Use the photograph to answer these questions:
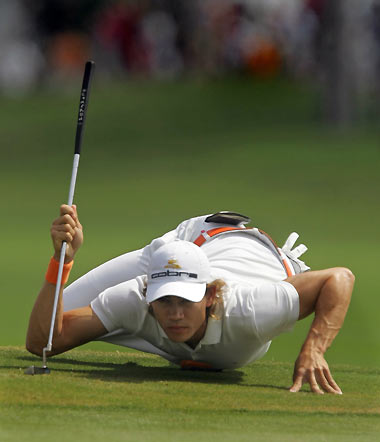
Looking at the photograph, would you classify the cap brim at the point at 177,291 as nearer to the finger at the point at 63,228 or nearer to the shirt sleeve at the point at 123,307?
the shirt sleeve at the point at 123,307

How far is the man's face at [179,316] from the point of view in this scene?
680 centimetres

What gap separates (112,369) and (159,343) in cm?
48

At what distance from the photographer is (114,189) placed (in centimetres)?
2403

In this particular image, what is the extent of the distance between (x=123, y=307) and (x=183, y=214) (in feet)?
44.7

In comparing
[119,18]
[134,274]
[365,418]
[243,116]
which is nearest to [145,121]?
[243,116]

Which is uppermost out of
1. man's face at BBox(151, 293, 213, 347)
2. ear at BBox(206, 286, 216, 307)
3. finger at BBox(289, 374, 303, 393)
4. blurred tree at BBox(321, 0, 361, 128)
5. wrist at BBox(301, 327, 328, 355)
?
blurred tree at BBox(321, 0, 361, 128)

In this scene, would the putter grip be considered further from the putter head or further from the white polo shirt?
the putter head

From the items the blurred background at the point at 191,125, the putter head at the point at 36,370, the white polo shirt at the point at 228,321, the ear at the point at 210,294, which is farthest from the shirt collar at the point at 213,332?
the blurred background at the point at 191,125

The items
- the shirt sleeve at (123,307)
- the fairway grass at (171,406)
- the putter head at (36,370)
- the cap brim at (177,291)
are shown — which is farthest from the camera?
the shirt sleeve at (123,307)

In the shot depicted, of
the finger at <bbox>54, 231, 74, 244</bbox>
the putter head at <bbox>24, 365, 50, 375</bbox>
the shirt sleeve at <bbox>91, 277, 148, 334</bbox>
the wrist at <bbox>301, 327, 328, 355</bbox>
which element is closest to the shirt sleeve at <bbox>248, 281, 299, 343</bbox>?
the wrist at <bbox>301, 327, 328, 355</bbox>

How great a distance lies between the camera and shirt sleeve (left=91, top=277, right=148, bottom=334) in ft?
23.3

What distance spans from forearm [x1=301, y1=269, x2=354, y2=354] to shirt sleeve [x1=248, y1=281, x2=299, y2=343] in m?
0.15

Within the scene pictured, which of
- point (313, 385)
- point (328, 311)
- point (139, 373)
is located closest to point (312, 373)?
point (313, 385)

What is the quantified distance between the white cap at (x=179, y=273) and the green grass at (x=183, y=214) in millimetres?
552
